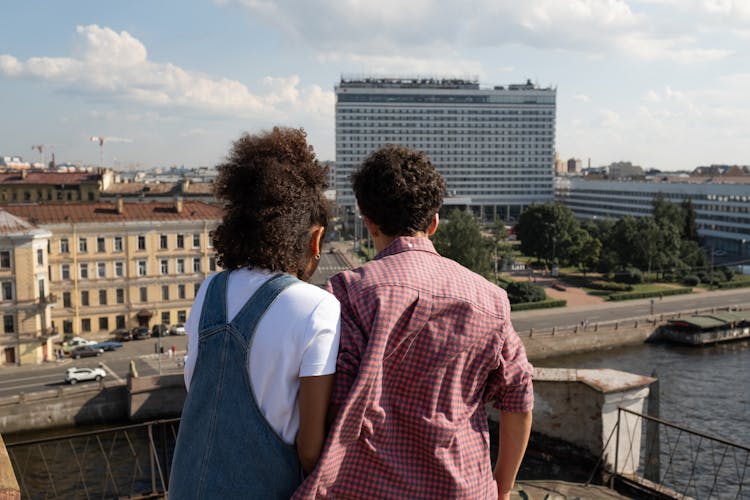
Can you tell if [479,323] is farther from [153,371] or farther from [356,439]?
[153,371]

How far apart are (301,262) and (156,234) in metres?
28.9

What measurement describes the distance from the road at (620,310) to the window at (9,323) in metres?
19.3

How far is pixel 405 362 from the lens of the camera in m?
1.93

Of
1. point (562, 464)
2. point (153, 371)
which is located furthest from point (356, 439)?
point (153, 371)

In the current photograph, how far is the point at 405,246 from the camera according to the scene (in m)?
2.08

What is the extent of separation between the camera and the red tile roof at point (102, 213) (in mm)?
28312

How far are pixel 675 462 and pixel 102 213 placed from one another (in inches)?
909

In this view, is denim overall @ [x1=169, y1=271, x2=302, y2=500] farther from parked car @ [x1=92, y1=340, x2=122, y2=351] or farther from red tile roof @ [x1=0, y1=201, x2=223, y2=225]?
parked car @ [x1=92, y1=340, x2=122, y2=351]

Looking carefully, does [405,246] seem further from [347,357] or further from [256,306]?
[256,306]

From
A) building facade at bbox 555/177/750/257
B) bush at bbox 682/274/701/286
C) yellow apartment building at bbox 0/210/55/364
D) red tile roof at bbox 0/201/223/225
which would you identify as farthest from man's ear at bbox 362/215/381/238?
building facade at bbox 555/177/750/257

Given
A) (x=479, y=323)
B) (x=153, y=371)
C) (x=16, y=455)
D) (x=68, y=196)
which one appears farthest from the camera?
(x=68, y=196)

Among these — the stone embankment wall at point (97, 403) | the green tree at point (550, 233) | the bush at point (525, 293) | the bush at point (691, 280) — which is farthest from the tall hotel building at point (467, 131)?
the stone embankment wall at point (97, 403)

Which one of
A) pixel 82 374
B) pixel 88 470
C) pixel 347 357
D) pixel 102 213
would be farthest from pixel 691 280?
pixel 347 357

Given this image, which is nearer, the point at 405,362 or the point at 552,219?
the point at 405,362
